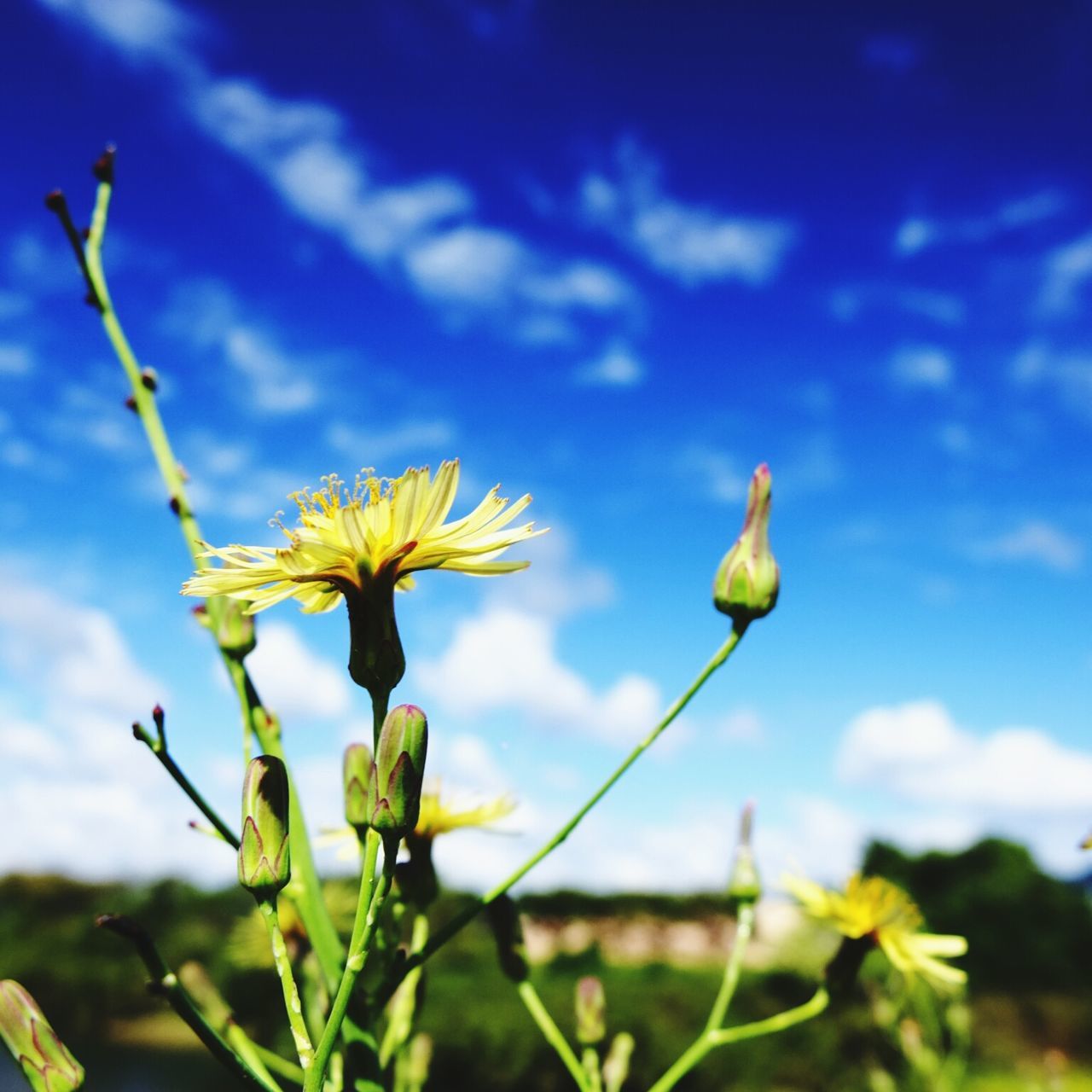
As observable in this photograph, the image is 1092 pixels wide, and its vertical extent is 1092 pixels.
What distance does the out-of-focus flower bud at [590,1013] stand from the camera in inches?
62.6

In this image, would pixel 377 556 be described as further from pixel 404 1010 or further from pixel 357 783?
pixel 404 1010

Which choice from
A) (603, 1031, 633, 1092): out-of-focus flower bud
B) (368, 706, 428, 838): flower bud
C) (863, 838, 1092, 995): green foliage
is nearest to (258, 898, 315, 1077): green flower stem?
(368, 706, 428, 838): flower bud

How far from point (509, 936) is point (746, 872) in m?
0.40

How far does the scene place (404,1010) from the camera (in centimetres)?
118

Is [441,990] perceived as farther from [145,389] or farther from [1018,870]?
[145,389]

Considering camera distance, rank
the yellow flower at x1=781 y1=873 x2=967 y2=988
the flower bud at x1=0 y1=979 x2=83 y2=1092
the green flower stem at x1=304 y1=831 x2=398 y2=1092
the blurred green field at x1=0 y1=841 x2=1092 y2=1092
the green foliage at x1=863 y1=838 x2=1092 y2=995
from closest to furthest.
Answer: the green flower stem at x1=304 y1=831 x2=398 y2=1092
the flower bud at x1=0 y1=979 x2=83 y2=1092
the yellow flower at x1=781 y1=873 x2=967 y2=988
the blurred green field at x1=0 y1=841 x2=1092 y2=1092
the green foliage at x1=863 y1=838 x2=1092 y2=995

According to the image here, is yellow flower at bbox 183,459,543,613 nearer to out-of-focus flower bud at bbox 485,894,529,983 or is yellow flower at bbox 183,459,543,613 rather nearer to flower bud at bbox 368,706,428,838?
flower bud at bbox 368,706,428,838

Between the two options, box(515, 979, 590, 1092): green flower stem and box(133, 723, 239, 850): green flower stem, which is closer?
box(133, 723, 239, 850): green flower stem

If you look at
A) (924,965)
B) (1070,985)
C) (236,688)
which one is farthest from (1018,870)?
(236,688)

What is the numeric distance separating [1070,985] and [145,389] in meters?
16.5

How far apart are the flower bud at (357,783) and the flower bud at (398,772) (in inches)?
8.8

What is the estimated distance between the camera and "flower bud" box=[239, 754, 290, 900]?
952 mm

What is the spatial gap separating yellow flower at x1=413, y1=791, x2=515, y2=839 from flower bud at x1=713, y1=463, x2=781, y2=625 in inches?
21.7

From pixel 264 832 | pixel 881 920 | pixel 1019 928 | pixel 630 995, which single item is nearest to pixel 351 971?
pixel 264 832
